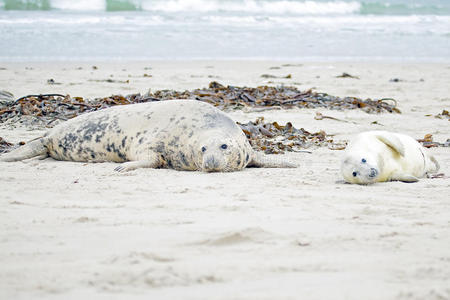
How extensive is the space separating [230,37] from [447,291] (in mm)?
21483

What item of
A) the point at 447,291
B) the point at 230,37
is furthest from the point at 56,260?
the point at 230,37

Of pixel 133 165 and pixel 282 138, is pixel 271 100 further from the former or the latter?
pixel 133 165

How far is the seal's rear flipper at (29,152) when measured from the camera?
5.90 m

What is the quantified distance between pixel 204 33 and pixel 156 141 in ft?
61.9

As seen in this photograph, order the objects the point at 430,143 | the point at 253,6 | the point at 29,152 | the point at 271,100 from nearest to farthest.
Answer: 1. the point at 29,152
2. the point at 430,143
3. the point at 271,100
4. the point at 253,6

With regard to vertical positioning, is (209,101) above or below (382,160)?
below

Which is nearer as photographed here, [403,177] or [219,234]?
[219,234]

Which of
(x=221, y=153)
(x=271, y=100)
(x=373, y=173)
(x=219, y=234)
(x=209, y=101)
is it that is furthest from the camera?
(x=271, y=100)

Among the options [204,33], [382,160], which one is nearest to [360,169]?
[382,160]

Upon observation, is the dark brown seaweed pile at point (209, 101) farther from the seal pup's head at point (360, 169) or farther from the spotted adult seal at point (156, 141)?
the seal pup's head at point (360, 169)

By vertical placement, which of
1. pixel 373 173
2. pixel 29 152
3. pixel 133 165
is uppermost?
pixel 373 173

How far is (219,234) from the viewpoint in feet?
10.4

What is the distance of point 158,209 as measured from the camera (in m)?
3.78

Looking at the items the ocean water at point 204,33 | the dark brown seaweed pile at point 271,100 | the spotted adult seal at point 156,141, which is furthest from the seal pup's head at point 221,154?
the ocean water at point 204,33
